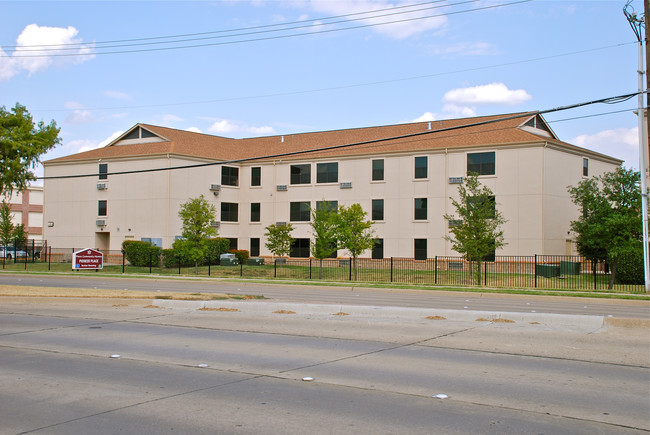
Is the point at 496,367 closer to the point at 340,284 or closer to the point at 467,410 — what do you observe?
the point at 467,410

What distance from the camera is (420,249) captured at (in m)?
44.8

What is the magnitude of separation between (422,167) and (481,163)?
4.43 meters

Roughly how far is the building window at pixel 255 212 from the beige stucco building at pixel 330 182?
Result: 0.09m

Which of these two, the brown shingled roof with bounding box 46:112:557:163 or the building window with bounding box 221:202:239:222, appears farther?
the building window with bounding box 221:202:239:222

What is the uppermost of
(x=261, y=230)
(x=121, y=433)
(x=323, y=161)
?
(x=323, y=161)

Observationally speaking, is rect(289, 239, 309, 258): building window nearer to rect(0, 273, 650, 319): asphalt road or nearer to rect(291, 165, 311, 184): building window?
rect(291, 165, 311, 184): building window

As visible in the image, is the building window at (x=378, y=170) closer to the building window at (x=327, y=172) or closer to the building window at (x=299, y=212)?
the building window at (x=327, y=172)

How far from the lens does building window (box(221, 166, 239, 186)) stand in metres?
51.8

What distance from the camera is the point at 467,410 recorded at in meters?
6.82

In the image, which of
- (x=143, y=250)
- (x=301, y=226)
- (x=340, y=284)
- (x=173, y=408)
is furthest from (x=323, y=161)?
(x=173, y=408)

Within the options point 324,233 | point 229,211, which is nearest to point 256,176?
point 229,211

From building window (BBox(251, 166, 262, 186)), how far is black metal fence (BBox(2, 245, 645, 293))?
706cm

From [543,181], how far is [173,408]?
1473 inches

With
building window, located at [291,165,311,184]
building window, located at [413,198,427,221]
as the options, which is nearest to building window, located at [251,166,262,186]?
building window, located at [291,165,311,184]
